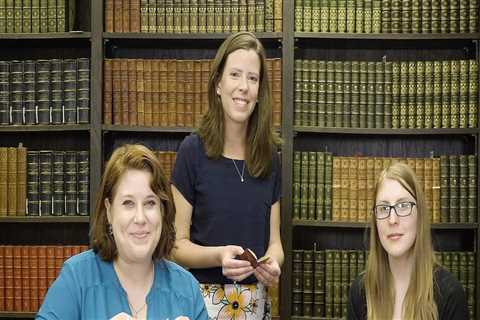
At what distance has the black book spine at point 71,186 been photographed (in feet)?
13.2

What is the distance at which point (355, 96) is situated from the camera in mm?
3986

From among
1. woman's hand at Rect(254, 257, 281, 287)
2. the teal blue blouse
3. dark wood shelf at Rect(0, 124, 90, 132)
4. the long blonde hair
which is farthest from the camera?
dark wood shelf at Rect(0, 124, 90, 132)

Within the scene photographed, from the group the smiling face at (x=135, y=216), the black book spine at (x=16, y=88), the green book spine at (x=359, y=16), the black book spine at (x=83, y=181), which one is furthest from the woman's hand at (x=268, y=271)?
the black book spine at (x=16, y=88)

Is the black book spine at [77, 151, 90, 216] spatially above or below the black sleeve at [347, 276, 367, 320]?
above

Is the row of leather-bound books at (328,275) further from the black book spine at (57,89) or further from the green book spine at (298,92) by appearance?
the black book spine at (57,89)

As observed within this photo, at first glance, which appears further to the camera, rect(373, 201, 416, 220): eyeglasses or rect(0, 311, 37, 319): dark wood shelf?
rect(0, 311, 37, 319): dark wood shelf

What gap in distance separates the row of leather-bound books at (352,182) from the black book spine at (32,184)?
143cm

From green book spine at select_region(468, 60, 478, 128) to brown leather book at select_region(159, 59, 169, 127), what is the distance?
5.40 ft

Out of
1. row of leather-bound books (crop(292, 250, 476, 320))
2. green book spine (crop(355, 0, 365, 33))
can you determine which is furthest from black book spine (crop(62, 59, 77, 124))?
green book spine (crop(355, 0, 365, 33))

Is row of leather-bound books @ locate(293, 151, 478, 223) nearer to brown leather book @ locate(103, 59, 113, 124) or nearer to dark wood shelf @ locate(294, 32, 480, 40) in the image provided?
dark wood shelf @ locate(294, 32, 480, 40)

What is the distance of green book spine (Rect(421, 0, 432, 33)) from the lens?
393 centimetres

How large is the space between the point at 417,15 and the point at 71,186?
6.92 ft

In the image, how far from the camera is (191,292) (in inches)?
79.3

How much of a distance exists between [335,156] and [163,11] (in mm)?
1270
